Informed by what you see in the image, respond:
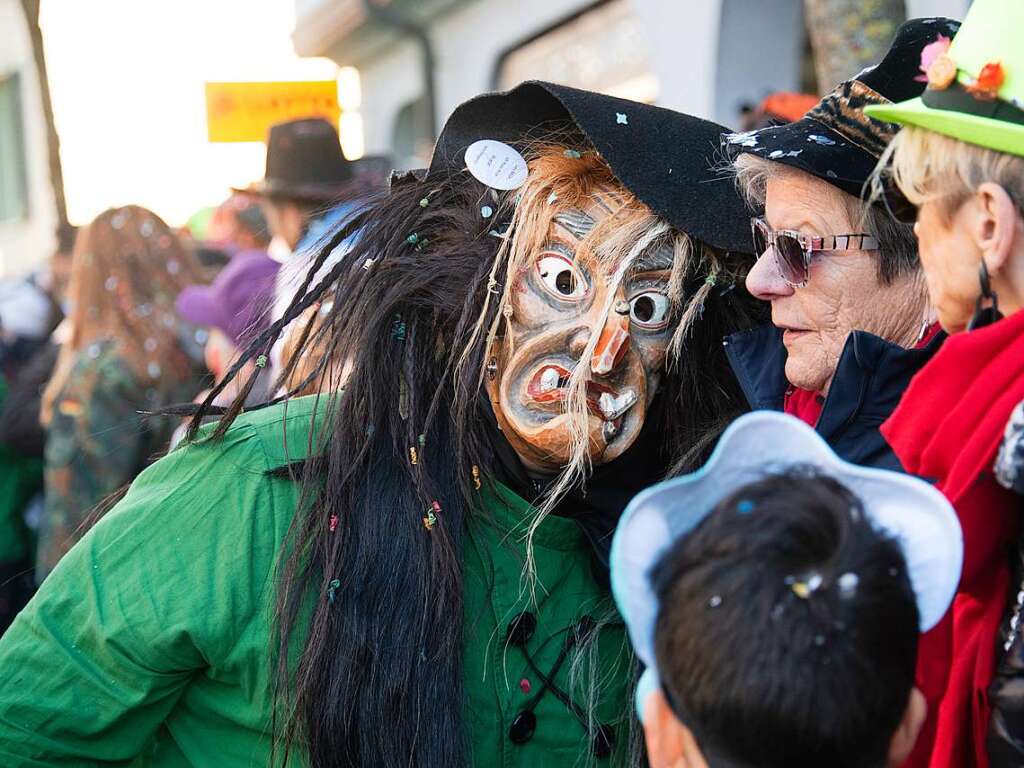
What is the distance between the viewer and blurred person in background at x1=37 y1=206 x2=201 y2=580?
4.05m

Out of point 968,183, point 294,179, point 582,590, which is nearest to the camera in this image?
point 968,183

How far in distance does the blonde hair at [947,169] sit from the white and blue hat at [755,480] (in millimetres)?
410

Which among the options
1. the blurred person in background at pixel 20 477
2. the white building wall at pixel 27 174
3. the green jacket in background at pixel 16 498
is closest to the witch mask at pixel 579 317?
the blurred person in background at pixel 20 477

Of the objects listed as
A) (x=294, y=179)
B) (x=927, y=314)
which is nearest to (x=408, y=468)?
(x=927, y=314)

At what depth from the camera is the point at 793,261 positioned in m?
1.90

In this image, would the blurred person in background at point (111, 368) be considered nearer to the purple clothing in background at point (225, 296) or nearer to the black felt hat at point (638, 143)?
the purple clothing in background at point (225, 296)

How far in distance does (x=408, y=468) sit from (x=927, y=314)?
33.3 inches

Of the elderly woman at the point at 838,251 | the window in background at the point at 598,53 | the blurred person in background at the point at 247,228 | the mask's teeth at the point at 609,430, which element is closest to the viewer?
the elderly woman at the point at 838,251

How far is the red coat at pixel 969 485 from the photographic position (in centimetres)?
128

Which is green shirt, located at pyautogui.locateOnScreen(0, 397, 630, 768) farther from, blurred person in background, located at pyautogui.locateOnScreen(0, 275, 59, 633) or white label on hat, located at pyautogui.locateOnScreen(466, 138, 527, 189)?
blurred person in background, located at pyautogui.locateOnScreen(0, 275, 59, 633)

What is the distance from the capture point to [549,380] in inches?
75.2

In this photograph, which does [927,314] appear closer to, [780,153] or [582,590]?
[780,153]

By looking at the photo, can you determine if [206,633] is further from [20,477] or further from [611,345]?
[20,477]

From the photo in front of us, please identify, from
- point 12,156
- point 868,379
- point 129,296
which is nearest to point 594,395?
point 868,379
